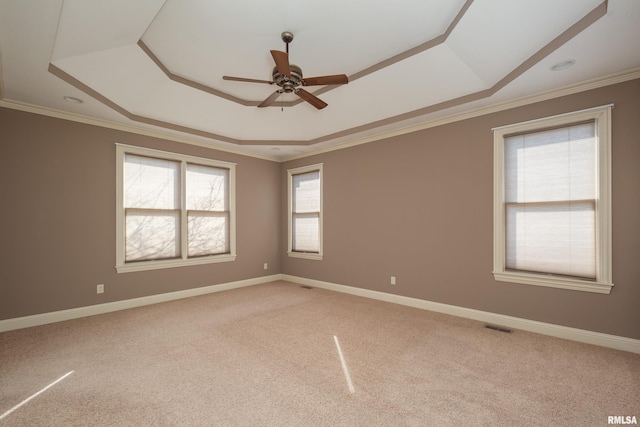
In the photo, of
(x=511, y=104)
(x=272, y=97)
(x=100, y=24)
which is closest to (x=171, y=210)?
(x=272, y=97)

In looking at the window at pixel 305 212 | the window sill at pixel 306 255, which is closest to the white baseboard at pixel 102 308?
the window sill at pixel 306 255

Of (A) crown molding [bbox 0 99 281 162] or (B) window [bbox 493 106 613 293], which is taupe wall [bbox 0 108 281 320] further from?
(B) window [bbox 493 106 613 293]

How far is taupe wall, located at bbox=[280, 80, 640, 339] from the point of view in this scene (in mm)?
2732

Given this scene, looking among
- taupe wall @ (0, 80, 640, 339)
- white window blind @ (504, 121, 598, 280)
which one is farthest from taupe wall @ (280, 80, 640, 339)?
white window blind @ (504, 121, 598, 280)

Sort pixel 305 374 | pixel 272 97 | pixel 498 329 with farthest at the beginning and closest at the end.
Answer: pixel 498 329 → pixel 272 97 → pixel 305 374

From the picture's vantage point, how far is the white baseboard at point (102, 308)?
11.0 feet

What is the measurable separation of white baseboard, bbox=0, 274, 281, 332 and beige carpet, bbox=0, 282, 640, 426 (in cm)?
18

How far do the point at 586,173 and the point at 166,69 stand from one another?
4652 millimetres

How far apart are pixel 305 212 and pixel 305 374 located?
3.73 meters

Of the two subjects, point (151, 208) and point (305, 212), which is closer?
point (151, 208)

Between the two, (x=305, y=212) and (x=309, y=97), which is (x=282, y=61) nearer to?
(x=309, y=97)

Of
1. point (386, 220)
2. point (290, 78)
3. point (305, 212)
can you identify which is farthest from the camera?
point (305, 212)

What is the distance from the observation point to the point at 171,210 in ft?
15.2

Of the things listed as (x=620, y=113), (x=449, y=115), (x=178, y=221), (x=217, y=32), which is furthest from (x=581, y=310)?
(x=178, y=221)
